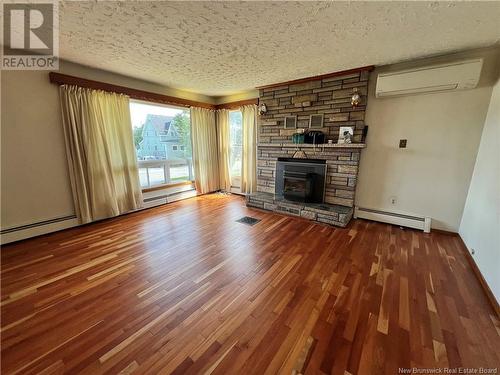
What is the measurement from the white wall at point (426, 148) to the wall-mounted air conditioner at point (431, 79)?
0.18m

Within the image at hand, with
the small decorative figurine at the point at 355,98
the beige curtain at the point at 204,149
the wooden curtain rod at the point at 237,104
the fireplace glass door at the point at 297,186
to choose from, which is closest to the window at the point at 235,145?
the wooden curtain rod at the point at 237,104

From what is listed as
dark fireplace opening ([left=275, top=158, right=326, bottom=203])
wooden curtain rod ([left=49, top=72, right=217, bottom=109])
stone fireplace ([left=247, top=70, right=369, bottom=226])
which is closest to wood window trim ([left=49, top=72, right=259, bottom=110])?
wooden curtain rod ([left=49, top=72, right=217, bottom=109])

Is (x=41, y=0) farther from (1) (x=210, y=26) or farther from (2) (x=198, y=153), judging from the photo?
(2) (x=198, y=153)

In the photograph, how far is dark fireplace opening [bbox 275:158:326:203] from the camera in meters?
3.52

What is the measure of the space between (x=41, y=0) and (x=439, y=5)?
305 cm

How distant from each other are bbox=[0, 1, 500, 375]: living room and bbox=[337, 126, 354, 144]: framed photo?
4 centimetres

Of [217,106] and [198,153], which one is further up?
[217,106]

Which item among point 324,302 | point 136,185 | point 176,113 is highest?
point 176,113

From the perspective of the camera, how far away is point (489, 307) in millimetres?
1612

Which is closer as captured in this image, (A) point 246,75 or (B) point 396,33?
(B) point 396,33

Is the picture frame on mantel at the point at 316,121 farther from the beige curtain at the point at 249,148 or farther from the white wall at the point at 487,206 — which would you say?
the white wall at the point at 487,206

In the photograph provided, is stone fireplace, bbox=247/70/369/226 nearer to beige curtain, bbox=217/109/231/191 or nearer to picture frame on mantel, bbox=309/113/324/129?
picture frame on mantel, bbox=309/113/324/129

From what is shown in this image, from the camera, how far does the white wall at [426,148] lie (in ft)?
8.23

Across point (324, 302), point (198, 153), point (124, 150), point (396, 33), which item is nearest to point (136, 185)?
point (124, 150)
